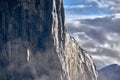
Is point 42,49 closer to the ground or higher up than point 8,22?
closer to the ground

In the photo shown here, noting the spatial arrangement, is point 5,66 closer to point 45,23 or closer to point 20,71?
point 20,71

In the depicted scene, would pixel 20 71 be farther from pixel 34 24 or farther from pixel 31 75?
pixel 34 24

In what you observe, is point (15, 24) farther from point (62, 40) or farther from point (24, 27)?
point (62, 40)

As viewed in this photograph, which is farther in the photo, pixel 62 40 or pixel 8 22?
pixel 62 40

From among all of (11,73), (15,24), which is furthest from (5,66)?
(15,24)

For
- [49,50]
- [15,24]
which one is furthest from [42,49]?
[15,24]

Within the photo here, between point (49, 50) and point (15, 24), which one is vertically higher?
point (15, 24)
